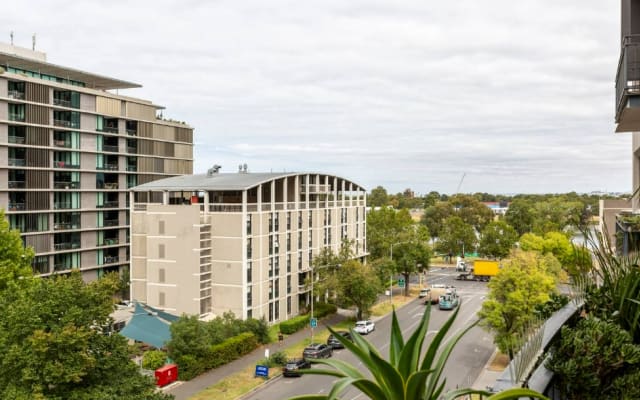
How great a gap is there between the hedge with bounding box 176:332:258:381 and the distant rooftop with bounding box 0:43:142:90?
113ft

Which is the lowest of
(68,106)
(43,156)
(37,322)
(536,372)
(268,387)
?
(268,387)

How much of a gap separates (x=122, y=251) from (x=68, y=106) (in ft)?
55.2

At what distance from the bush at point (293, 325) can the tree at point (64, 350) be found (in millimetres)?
23601

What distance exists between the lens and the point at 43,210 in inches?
2009

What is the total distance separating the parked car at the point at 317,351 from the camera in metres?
36.9

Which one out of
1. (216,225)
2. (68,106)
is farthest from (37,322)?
(68,106)

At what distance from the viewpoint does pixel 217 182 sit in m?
46.8

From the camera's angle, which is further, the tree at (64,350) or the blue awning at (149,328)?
the blue awning at (149,328)

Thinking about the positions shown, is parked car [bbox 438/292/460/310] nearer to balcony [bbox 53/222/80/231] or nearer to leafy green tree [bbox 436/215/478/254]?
leafy green tree [bbox 436/215/478/254]

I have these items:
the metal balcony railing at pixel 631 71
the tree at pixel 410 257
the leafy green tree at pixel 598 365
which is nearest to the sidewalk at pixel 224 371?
the tree at pixel 410 257

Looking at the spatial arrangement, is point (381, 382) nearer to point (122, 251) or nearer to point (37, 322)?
point (37, 322)

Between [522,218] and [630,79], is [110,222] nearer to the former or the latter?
[630,79]

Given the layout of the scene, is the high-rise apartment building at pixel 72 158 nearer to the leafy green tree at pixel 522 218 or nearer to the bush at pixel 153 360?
the bush at pixel 153 360

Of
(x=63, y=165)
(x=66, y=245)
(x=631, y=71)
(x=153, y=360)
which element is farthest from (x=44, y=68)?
(x=631, y=71)
